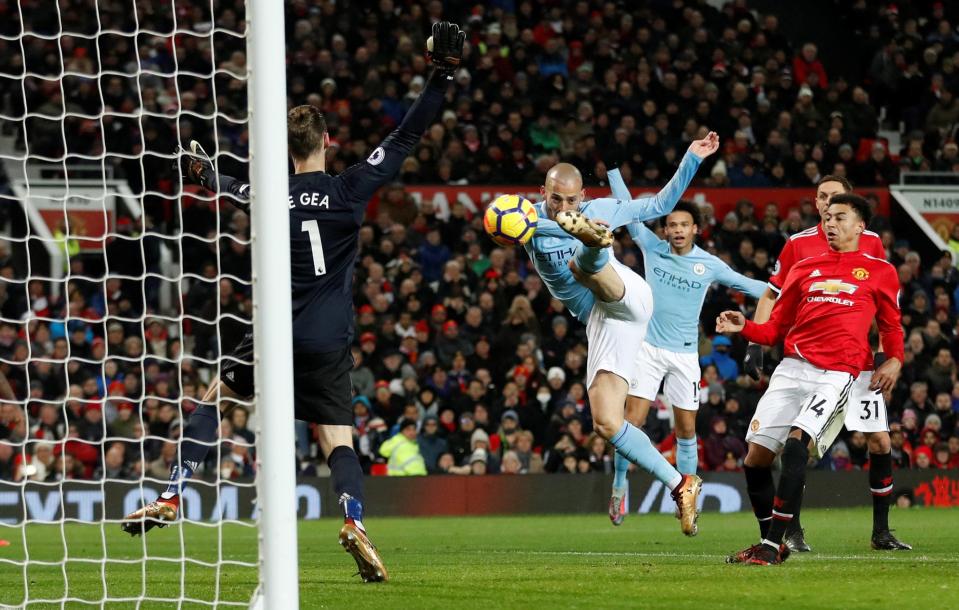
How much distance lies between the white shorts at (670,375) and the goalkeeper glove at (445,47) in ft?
16.0

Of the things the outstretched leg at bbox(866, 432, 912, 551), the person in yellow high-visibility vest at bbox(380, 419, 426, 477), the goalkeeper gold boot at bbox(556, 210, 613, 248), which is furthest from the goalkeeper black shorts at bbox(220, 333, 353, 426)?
the person in yellow high-visibility vest at bbox(380, 419, 426, 477)

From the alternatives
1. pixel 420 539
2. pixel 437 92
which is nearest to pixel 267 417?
pixel 437 92

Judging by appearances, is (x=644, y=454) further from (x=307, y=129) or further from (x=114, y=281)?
(x=114, y=281)

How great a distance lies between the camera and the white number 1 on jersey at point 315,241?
6.46m

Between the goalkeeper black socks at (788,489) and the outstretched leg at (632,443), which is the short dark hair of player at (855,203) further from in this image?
the outstretched leg at (632,443)

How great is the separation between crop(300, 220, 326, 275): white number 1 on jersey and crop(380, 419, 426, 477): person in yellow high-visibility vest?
922cm

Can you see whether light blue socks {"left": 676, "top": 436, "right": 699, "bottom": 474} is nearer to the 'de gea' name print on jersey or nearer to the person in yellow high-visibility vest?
the 'de gea' name print on jersey

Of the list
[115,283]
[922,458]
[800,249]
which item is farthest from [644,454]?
[115,283]

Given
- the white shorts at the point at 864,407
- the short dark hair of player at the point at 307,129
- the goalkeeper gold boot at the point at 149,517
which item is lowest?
the goalkeeper gold boot at the point at 149,517

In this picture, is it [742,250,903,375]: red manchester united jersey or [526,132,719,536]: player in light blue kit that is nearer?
[742,250,903,375]: red manchester united jersey

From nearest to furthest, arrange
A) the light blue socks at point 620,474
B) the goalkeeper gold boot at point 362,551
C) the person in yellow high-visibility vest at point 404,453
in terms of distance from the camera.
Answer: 1. the goalkeeper gold boot at point 362,551
2. the light blue socks at point 620,474
3. the person in yellow high-visibility vest at point 404,453

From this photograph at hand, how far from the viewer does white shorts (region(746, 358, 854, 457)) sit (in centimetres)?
746

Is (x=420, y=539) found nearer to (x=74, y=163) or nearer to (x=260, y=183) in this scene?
(x=260, y=183)

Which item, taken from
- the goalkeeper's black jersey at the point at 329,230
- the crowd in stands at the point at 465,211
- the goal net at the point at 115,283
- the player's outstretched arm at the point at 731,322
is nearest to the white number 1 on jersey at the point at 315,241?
the goalkeeper's black jersey at the point at 329,230
